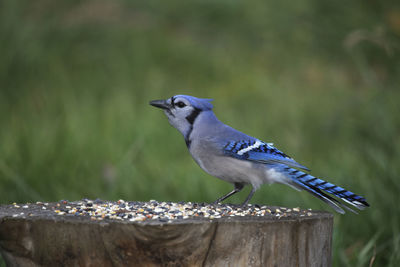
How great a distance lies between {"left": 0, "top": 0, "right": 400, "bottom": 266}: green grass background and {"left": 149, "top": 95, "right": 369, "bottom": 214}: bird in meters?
0.88

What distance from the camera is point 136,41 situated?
29.3 feet

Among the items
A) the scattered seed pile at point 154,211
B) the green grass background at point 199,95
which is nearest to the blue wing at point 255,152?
the scattered seed pile at point 154,211

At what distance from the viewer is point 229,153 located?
113 inches

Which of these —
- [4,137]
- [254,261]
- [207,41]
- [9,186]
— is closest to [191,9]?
[207,41]

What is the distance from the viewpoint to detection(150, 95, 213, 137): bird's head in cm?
300

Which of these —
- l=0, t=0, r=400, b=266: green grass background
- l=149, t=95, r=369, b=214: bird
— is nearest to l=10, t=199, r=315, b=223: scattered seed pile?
l=149, t=95, r=369, b=214: bird

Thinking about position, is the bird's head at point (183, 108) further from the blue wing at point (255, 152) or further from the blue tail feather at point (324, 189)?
the blue tail feather at point (324, 189)

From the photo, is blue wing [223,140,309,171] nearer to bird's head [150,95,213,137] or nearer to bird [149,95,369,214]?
bird [149,95,369,214]

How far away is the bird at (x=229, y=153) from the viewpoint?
2822 mm

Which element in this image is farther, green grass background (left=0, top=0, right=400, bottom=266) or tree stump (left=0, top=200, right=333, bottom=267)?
green grass background (left=0, top=0, right=400, bottom=266)

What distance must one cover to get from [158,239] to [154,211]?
412 millimetres

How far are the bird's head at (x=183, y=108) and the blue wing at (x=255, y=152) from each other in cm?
26

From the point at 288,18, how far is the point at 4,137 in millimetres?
4057

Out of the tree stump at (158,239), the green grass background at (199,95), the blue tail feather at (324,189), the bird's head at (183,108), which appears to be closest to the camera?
the tree stump at (158,239)
